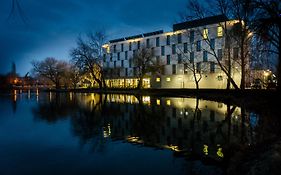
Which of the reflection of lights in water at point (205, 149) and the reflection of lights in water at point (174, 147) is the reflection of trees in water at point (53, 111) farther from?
the reflection of lights in water at point (205, 149)

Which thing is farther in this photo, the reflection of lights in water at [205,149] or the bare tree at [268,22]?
the bare tree at [268,22]

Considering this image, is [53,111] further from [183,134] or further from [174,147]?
[174,147]

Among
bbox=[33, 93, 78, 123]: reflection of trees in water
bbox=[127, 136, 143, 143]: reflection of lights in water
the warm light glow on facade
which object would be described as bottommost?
bbox=[127, 136, 143, 143]: reflection of lights in water

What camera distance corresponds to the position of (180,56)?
234ft

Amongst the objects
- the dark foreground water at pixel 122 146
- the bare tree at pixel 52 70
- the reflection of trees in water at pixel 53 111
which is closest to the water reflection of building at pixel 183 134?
the dark foreground water at pixel 122 146

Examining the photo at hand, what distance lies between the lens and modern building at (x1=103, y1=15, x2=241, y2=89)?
61438 millimetres

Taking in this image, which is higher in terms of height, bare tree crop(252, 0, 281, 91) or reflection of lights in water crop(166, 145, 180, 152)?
bare tree crop(252, 0, 281, 91)

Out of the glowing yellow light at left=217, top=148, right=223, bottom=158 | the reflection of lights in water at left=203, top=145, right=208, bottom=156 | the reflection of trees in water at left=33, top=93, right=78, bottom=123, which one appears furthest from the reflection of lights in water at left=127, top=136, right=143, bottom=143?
the reflection of trees in water at left=33, top=93, right=78, bottom=123

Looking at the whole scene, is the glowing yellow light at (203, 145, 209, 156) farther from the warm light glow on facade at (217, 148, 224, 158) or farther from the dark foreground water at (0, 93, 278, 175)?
the warm light glow on facade at (217, 148, 224, 158)

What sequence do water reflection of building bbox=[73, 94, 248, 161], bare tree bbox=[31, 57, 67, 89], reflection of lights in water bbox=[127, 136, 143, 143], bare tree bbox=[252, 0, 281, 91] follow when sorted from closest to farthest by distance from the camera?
water reflection of building bbox=[73, 94, 248, 161]
reflection of lights in water bbox=[127, 136, 143, 143]
bare tree bbox=[252, 0, 281, 91]
bare tree bbox=[31, 57, 67, 89]

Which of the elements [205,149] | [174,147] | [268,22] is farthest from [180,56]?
[205,149]

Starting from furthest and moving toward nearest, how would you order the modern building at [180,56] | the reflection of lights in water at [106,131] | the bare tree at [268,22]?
the modern building at [180,56], the bare tree at [268,22], the reflection of lights in water at [106,131]

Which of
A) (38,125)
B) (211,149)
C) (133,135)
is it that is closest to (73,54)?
(38,125)

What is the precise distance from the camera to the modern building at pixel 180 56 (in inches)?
2419
